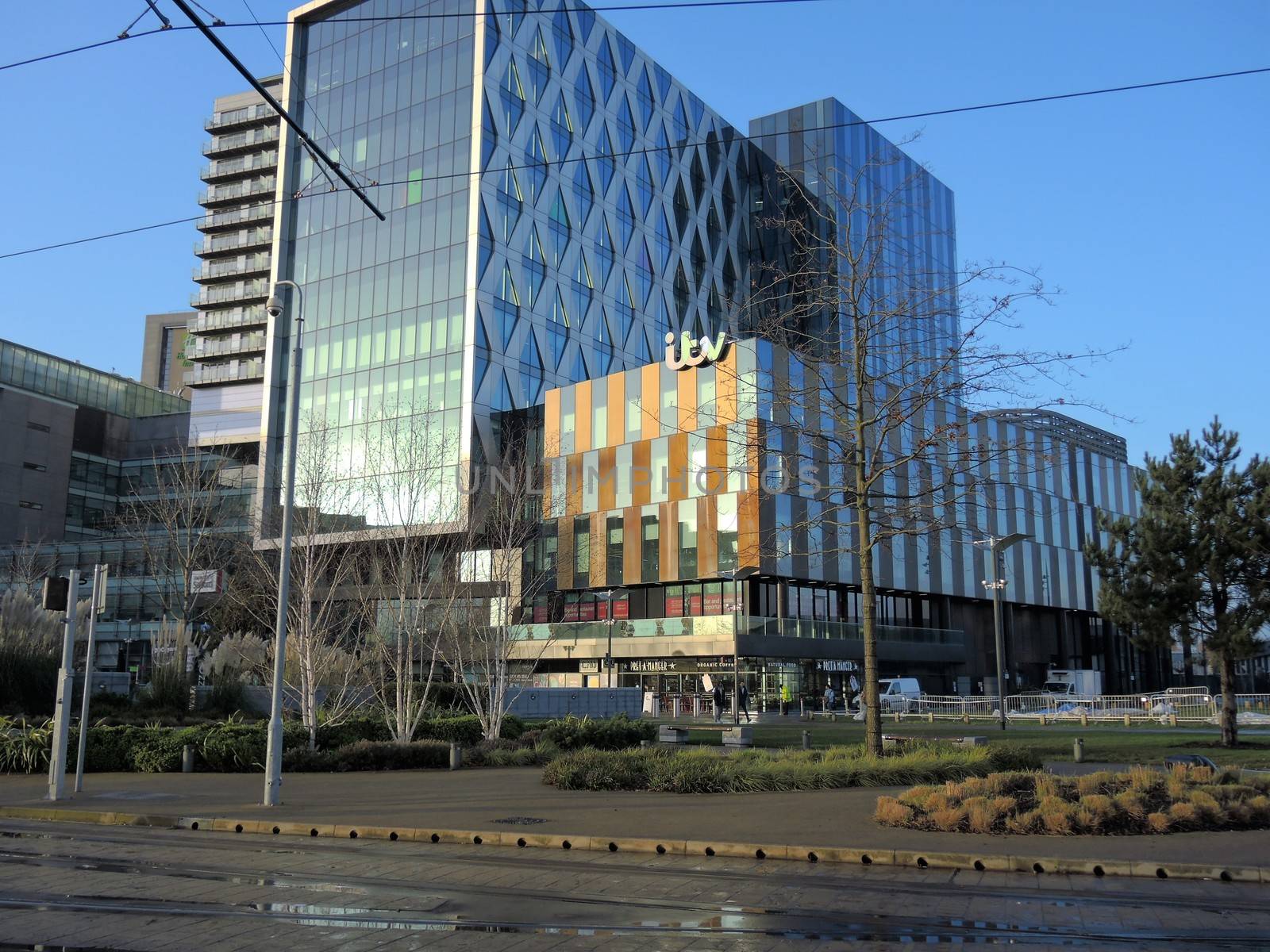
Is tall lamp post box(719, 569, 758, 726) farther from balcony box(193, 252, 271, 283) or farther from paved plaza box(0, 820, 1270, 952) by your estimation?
balcony box(193, 252, 271, 283)

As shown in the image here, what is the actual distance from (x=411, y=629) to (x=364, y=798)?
974 cm

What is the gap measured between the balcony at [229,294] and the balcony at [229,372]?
6170 millimetres

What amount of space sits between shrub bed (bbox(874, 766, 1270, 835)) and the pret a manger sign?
41.8m

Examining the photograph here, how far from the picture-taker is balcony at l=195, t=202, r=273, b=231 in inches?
4090

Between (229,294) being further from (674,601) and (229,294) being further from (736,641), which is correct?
(736,641)

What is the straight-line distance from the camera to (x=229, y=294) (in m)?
105

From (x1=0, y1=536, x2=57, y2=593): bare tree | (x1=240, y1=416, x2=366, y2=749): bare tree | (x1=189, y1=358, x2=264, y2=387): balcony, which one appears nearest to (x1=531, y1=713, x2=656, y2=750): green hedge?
(x1=240, y1=416, x2=366, y2=749): bare tree

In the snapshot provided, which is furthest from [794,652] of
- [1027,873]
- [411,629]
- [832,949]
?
[832,949]

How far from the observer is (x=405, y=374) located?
65.2 metres

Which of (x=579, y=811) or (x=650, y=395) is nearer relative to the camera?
(x=579, y=811)

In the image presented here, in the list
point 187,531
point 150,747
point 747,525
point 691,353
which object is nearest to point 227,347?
point 691,353

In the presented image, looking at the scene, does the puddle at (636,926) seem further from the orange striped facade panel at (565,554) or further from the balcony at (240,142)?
the balcony at (240,142)

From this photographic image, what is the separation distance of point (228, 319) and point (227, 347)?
3.47 metres

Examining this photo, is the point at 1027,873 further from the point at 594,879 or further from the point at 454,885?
the point at 454,885
